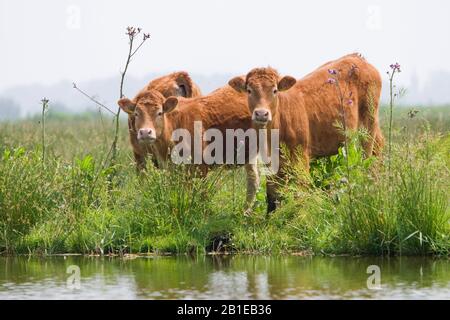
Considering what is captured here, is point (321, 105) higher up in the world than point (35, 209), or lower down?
higher up

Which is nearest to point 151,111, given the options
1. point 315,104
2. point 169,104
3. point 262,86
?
point 169,104

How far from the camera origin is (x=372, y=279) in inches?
480

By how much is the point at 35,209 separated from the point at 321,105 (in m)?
4.45

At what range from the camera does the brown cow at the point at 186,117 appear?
16.0 meters

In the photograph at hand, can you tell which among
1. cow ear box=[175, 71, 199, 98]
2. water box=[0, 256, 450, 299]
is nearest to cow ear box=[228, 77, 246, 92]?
cow ear box=[175, 71, 199, 98]

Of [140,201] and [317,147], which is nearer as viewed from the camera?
[140,201]

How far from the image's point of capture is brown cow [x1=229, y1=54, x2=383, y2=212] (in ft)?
52.5

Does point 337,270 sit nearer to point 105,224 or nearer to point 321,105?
point 105,224

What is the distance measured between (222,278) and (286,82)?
453cm

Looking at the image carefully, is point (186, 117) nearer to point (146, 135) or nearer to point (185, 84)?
point (146, 135)
